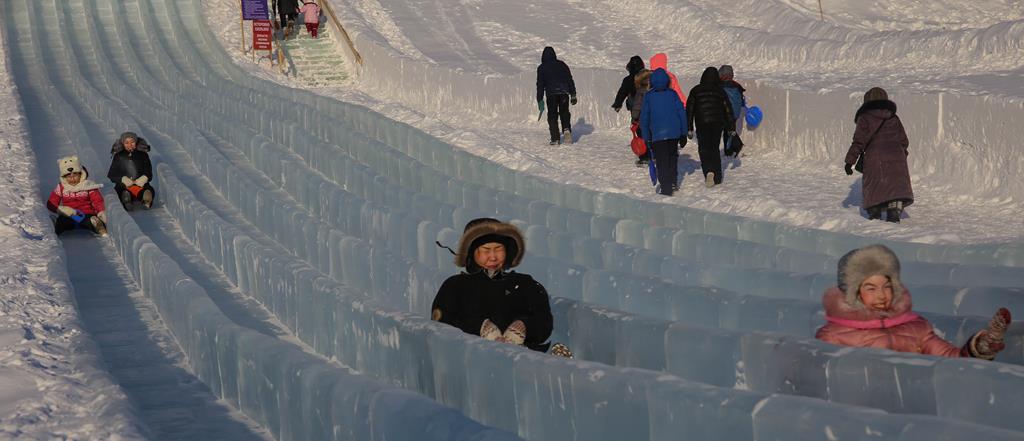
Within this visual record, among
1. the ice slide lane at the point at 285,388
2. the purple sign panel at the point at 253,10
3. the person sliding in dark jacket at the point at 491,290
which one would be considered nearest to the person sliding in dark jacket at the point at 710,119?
the ice slide lane at the point at 285,388

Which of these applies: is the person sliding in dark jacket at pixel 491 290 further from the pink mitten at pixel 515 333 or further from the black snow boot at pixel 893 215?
the black snow boot at pixel 893 215

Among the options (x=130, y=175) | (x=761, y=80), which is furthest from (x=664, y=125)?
(x=761, y=80)

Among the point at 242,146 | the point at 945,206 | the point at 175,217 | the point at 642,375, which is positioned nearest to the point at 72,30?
the point at 242,146

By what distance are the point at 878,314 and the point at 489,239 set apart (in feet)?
5.74

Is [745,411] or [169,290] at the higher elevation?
[745,411]

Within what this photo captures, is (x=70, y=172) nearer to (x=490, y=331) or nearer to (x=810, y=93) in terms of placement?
(x=810, y=93)

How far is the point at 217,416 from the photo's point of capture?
709 centimetres

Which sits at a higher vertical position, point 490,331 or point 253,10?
point 253,10

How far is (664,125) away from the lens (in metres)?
14.0

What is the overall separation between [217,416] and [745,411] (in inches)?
128

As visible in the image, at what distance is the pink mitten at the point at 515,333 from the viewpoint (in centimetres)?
640

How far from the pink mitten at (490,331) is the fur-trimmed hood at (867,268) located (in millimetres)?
1586

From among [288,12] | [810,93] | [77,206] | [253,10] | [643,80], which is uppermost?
[253,10]

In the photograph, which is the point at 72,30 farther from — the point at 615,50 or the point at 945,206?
the point at 945,206
